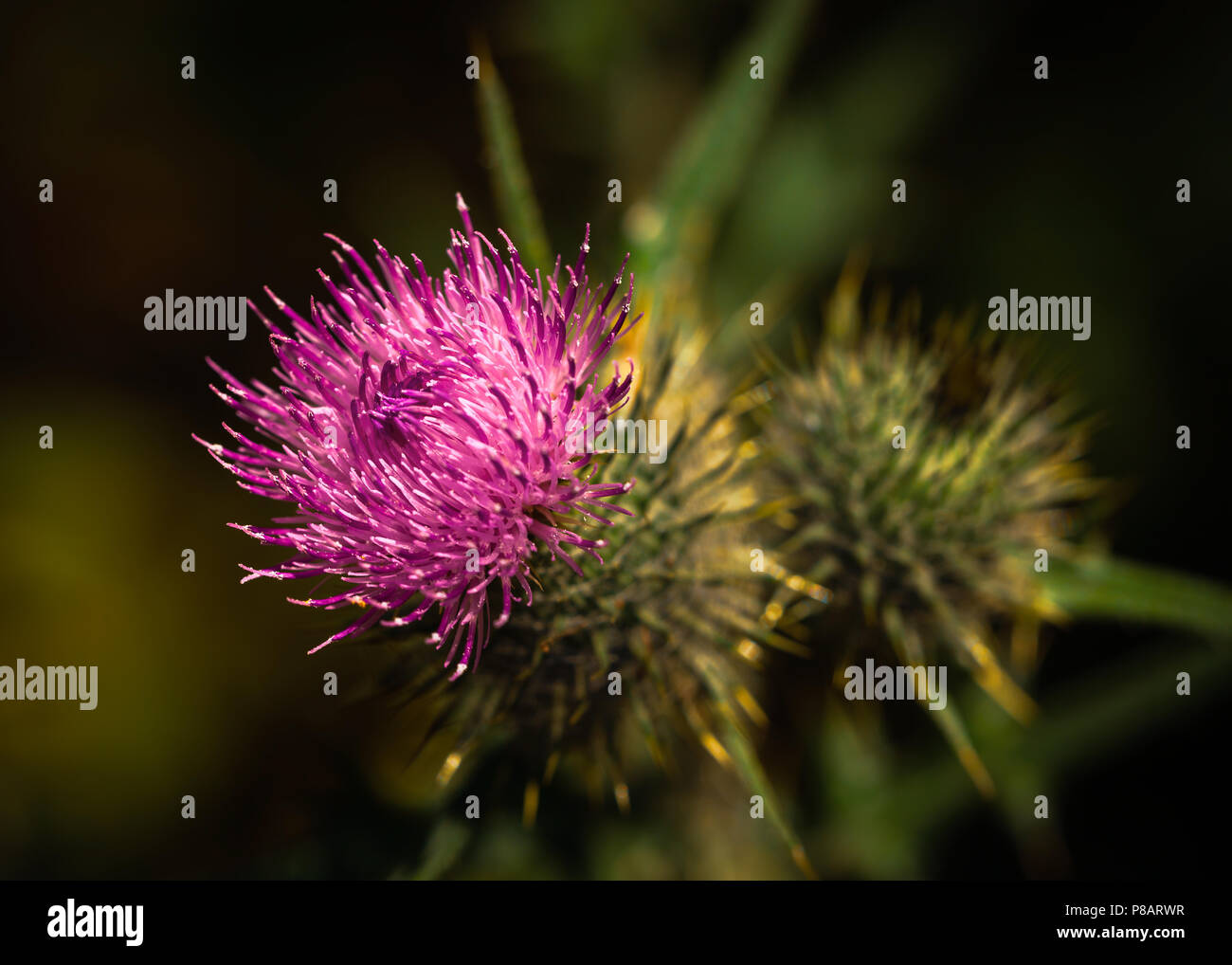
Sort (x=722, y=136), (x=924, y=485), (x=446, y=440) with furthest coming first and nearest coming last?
(x=722, y=136), (x=924, y=485), (x=446, y=440)

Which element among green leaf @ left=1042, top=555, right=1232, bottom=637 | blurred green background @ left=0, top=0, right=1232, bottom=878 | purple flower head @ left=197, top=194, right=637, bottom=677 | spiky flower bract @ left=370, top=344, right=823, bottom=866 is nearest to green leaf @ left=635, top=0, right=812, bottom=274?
blurred green background @ left=0, top=0, right=1232, bottom=878

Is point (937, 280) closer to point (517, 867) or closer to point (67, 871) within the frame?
point (517, 867)

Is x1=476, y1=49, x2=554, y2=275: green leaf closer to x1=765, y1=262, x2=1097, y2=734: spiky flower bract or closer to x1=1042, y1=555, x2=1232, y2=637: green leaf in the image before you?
x1=765, y1=262, x2=1097, y2=734: spiky flower bract

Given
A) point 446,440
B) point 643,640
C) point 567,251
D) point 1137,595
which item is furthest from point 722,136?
point 1137,595

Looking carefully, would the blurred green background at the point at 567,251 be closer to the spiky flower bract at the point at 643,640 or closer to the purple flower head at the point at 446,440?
the spiky flower bract at the point at 643,640

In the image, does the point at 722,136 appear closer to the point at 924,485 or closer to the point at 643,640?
the point at 924,485

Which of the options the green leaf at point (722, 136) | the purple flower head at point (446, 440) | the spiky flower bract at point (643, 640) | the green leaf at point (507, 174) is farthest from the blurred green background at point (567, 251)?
the purple flower head at point (446, 440)

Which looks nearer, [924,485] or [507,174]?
[507,174]
